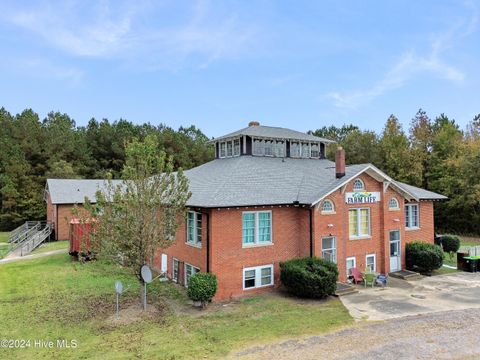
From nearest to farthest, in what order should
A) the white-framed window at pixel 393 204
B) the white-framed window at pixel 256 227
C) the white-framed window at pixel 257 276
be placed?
the white-framed window at pixel 257 276 → the white-framed window at pixel 256 227 → the white-framed window at pixel 393 204

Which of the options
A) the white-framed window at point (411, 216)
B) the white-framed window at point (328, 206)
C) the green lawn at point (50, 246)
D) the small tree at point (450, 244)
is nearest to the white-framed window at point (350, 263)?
the white-framed window at point (328, 206)

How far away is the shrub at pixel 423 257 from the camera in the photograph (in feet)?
69.5

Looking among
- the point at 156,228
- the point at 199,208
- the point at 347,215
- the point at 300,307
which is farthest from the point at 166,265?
the point at 347,215

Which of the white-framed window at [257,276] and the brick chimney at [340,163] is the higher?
the brick chimney at [340,163]

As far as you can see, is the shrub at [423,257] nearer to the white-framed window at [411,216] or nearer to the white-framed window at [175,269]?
the white-framed window at [411,216]

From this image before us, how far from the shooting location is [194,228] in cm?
1803

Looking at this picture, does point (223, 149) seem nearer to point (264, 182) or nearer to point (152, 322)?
point (264, 182)

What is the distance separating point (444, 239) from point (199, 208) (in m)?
22.3

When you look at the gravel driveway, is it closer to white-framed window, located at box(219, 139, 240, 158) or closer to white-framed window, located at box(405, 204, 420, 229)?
white-framed window, located at box(405, 204, 420, 229)

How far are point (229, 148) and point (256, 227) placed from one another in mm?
9531

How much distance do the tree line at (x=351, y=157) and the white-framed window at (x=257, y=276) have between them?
29.3 m

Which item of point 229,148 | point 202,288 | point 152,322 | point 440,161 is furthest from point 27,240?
point 440,161

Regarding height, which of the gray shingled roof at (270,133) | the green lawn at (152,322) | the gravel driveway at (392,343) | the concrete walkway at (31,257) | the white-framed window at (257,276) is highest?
the gray shingled roof at (270,133)

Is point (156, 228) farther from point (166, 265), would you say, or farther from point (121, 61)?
point (121, 61)
